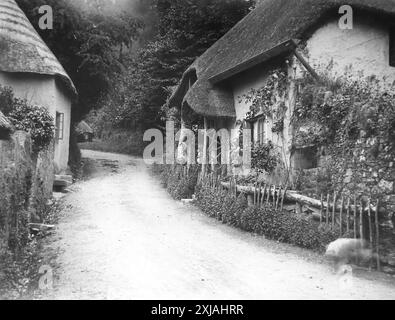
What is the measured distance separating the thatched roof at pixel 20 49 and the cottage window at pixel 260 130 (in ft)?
23.0

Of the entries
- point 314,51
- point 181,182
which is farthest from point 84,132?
point 314,51

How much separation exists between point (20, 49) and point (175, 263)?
10666mm

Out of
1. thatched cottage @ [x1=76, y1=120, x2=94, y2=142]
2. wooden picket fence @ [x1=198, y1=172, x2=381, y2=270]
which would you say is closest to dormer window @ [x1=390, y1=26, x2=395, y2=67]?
wooden picket fence @ [x1=198, y1=172, x2=381, y2=270]

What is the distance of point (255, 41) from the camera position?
1256cm

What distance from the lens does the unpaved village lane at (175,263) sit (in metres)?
5.45

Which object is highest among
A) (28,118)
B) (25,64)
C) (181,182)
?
(25,64)

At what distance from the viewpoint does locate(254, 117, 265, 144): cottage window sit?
11.9m

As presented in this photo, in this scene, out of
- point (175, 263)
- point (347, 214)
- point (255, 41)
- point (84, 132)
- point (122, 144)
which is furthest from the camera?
point (84, 132)

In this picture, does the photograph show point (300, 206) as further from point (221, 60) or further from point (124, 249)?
point (221, 60)

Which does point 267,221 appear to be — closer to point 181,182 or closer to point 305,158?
point 305,158

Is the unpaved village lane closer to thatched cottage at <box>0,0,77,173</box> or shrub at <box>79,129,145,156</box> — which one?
thatched cottage at <box>0,0,77,173</box>

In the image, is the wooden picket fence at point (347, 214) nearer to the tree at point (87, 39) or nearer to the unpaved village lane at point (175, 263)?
the unpaved village lane at point (175, 263)

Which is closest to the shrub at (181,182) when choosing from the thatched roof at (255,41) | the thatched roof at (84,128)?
the thatched roof at (255,41)

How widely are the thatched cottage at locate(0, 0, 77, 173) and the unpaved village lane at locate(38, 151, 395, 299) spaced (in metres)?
5.21
